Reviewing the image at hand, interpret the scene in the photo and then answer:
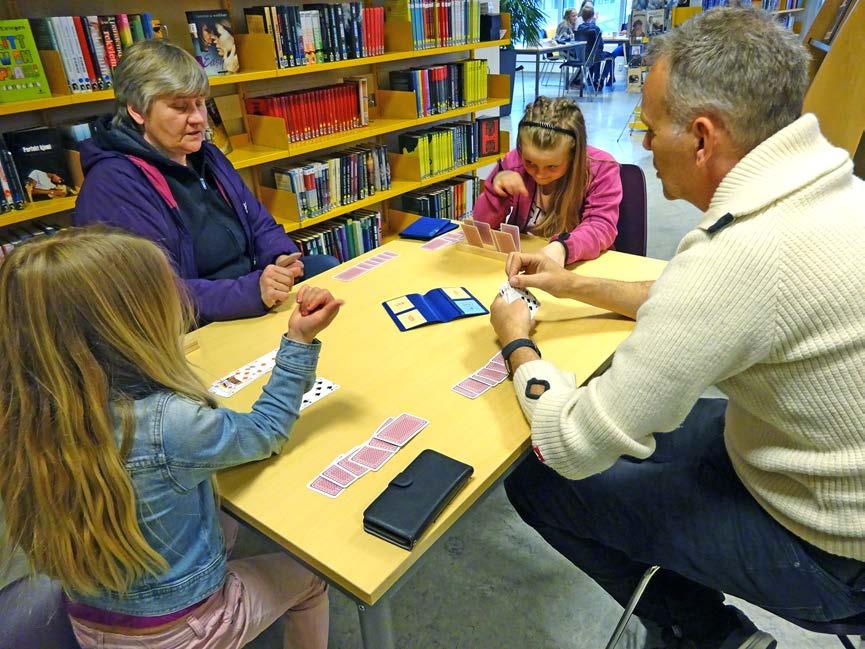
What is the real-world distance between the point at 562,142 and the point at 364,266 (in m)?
0.75

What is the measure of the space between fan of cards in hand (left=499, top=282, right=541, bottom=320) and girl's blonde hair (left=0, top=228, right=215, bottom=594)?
0.82m

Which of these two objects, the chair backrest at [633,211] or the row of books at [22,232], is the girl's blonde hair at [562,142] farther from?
the row of books at [22,232]

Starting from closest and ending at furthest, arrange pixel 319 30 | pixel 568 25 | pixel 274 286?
pixel 274 286 → pixel 319 30 → pixel 568 25

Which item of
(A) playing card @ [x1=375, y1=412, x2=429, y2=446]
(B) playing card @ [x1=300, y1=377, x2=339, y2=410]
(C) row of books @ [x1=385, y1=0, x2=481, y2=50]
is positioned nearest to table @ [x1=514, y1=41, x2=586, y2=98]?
(C) row of books @ [x1=385, y1=0, x2=481, y2=50]

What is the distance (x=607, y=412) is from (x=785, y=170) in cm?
45

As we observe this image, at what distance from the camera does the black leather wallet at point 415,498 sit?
0.89 meters

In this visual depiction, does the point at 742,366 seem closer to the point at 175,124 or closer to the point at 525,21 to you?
the point at 175,124

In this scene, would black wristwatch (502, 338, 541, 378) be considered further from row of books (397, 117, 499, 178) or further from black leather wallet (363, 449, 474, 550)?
row of books (397, 117, 499, 178)

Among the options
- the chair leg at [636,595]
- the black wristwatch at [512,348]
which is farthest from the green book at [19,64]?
the chair leg at [636,595]

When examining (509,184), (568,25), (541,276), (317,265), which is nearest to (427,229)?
(509,184)

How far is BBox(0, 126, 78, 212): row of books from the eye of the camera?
219 centimetres

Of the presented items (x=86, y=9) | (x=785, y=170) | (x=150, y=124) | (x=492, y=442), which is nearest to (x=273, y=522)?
(x=492, y=442)

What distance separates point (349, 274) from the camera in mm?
1832

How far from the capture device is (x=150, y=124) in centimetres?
184
